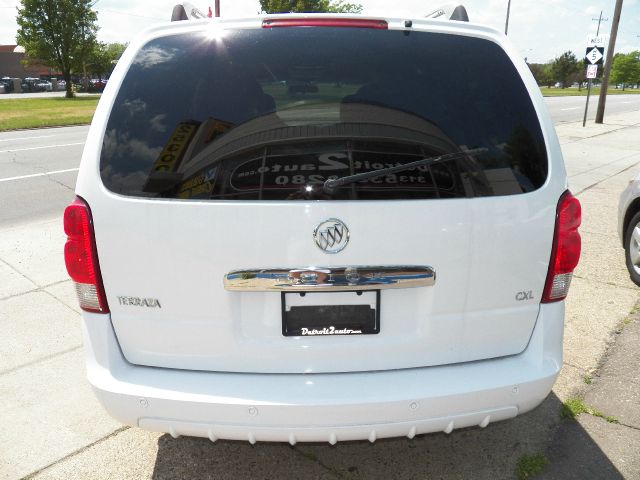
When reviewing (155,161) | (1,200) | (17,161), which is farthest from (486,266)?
(17,161)

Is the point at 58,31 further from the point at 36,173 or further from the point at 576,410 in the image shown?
the point at 576,410

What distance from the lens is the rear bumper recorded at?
198 centimetres

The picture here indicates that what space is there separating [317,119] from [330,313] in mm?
716

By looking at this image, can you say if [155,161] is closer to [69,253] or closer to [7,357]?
[69,253]

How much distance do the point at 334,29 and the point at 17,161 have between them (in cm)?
1175

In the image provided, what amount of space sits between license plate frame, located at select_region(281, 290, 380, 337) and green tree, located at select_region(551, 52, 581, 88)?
110m

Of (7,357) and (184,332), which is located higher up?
(184,332)

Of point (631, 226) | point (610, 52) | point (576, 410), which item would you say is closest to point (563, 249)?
point (576, 410)

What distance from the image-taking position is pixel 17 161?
11812 millimetres

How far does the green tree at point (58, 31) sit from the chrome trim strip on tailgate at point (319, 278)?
5038 centimetres

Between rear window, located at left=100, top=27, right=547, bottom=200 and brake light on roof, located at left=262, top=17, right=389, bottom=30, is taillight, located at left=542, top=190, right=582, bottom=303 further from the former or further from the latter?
brake light on roof, located at left=262, top=17, right=389, bottom=30

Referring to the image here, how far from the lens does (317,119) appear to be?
2.01 meters

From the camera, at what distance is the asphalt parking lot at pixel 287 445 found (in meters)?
2.67

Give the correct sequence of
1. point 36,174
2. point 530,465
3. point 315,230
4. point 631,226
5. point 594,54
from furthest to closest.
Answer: point 594,54
point 36,174
point 631,226
point 530,465
point 315,230
